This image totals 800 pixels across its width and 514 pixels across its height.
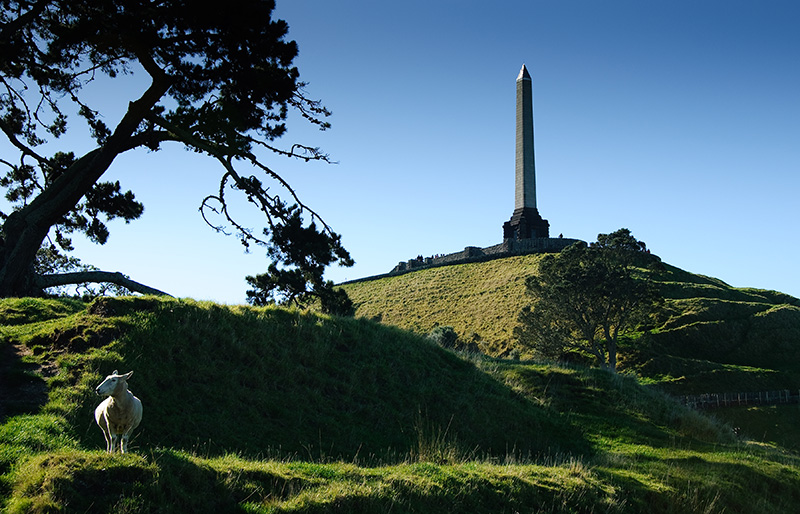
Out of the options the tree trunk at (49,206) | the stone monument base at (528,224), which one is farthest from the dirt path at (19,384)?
the stone monument base at (528,224)

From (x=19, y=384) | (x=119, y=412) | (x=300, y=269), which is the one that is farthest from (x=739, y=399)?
(x=119, y=412)

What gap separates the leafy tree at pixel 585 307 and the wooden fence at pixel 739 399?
8639mm

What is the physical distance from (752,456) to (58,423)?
16244 mm

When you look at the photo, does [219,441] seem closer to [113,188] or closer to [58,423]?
[58,423]

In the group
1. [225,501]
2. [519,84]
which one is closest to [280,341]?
[225,501]

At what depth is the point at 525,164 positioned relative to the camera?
225 ft

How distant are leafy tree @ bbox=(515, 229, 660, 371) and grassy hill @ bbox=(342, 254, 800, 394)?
2035mm

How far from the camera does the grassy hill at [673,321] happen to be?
43562mm

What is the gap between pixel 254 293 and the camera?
22.5 meters

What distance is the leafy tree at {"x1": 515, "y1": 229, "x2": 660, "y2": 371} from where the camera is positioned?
157 feet

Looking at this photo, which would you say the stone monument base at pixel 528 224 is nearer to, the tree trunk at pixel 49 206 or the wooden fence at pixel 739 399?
the wooden fence at pixel 739 399

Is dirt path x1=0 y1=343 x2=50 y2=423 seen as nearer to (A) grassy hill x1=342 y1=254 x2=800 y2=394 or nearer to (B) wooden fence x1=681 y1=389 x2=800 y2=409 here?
(B) wooden fence x1=681 y1=389 x2=800 y2=409

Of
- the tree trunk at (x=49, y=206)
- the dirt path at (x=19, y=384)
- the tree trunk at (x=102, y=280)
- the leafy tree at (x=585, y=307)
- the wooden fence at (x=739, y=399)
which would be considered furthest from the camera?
the leafy tree at (x=585, y=307)

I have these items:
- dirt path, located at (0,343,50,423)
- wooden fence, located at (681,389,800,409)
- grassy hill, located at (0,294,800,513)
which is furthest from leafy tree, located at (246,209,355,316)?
wooden fence, located at (681,389,800,409)
